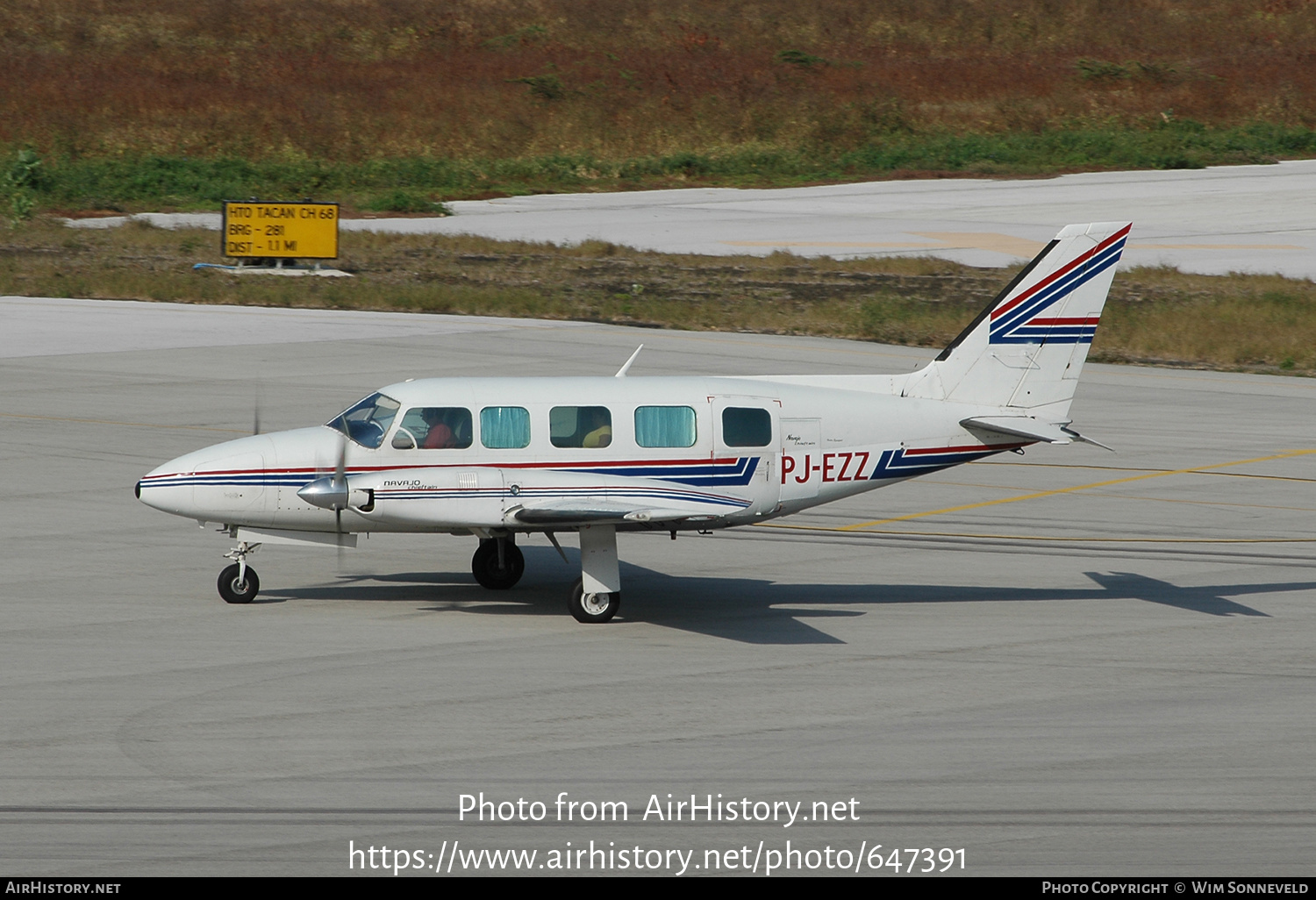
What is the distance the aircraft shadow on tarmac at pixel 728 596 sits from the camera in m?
18.6

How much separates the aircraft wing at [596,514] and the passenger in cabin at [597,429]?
0.87 metres

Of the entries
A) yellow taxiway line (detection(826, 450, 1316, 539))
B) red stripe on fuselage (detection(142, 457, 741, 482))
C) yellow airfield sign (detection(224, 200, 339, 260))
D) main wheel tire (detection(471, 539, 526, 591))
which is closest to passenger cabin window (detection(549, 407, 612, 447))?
red stripe on fuselage (detection(142, 457, 741, 482))

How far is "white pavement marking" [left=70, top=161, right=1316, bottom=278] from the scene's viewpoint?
58.4 metres

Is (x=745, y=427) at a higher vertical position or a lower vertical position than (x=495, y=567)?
higher

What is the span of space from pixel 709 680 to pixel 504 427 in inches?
162

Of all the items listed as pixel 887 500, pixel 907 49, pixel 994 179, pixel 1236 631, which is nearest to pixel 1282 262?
pixel 994 179

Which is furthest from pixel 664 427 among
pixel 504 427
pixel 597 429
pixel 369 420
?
pixel 369 420

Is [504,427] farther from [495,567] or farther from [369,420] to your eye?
[495,567]

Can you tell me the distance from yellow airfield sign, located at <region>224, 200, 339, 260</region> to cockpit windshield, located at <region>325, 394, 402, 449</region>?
34.4 metres

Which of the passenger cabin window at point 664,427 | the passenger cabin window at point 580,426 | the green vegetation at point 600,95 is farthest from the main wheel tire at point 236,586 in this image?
the green vegetation at point 600,95

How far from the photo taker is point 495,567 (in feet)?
64.8

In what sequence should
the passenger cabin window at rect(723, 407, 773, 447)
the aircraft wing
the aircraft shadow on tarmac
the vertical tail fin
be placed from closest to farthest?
the aircraft wing, the passenger cabin window at rect(723, 407, 773, 447), the aircraft shadow on tarmac, the vertical tail fin

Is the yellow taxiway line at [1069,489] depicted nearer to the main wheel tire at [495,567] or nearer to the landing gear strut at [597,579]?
the main wheel tire at [495,567]

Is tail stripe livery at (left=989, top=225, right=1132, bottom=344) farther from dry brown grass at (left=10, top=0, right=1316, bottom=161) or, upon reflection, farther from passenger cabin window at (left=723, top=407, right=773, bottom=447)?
dry brown grass at (left=10, top=0, right=1316, bottom=161)
